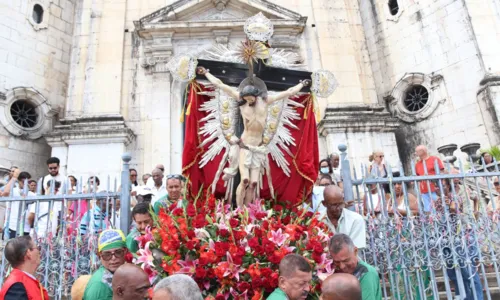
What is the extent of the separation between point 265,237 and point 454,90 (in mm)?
11466

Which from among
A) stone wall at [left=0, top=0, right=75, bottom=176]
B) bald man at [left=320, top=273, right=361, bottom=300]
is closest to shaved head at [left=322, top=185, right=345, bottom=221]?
bald man at [left=320, top=273, right=361, bottom=300]

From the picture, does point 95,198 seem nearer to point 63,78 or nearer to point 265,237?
point 265,237

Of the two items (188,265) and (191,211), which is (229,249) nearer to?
(188,265)

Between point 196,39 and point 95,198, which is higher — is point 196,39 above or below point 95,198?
above

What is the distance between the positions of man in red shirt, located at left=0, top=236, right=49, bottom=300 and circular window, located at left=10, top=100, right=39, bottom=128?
1101 cm

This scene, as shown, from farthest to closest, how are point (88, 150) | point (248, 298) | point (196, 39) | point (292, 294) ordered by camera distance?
point (196, 39), point (88, 150), point (248, 298), point (292, 294)

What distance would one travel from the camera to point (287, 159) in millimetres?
5820

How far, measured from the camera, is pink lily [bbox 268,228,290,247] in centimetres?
430

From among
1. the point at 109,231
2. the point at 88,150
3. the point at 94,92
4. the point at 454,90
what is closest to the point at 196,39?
the point at 94,92

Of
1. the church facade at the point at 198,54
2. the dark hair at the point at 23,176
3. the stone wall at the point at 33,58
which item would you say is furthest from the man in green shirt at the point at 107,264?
the stone wall at the point at 33,58

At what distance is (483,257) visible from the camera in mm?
5852

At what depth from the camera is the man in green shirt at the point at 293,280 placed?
324cm

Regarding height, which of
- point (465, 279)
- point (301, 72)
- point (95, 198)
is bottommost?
point (465, 279)

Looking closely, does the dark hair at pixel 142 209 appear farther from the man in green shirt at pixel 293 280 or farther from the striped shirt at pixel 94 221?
the man in green shirt at pixel 293 280
